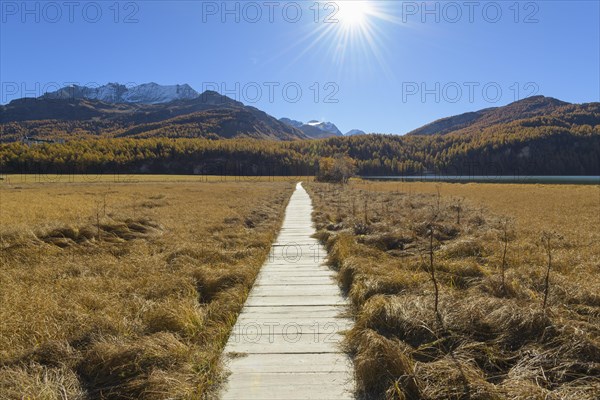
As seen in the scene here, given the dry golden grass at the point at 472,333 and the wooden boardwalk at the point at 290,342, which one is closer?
the dry golden grass at the point at 472,333

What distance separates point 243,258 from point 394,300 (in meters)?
4.89

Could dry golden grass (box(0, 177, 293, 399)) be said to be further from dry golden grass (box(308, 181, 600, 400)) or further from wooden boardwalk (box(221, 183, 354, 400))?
dry golden grass (box(308, 181, 600, 400))

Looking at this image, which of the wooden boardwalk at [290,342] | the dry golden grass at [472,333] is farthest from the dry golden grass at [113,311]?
the dry golden grass at [472,333]

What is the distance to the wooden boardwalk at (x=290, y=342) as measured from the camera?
139 inches

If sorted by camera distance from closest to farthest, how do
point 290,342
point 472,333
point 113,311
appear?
point 472,333 → point 290,342 → point 113,311

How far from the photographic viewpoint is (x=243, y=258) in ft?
29.7

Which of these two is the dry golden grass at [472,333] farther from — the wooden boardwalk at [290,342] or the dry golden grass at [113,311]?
the dry golden grass at [113,311]

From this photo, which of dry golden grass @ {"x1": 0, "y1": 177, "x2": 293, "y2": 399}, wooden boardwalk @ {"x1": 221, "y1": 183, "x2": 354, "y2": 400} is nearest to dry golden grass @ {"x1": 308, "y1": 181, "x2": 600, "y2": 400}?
wooden boardwalk @ {"x1": 221, "y1": 183, "x2": 354, "y2": 400}

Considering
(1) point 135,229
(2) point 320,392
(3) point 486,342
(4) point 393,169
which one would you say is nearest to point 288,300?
(2) point 320,392

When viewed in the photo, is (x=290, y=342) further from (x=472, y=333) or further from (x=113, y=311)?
(x=113, y=311)

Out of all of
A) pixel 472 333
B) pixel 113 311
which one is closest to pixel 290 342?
pixel 472 333

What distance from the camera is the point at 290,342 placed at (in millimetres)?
4496

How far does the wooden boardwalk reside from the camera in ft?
11.6

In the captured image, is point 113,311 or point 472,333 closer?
point 472,333
